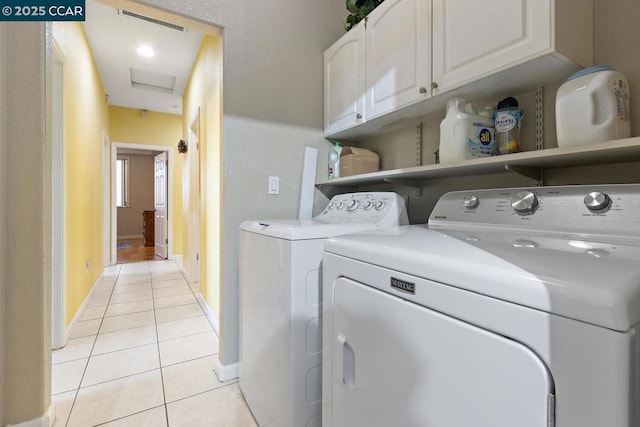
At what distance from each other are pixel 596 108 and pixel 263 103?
5.11ft

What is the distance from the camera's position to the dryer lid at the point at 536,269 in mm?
404

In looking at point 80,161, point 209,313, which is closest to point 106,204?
A: point 80,161

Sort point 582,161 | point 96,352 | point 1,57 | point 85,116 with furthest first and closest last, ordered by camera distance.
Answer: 1. point 85,116
2. point 96,352
3. point 1,57
4. point 582,161

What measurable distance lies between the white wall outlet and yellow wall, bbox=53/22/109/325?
1665 millimetres

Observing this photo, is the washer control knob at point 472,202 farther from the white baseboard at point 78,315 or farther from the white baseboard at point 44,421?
the white baseboard at point 78,315

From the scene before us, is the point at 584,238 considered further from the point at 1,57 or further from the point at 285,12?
the point at 1,57

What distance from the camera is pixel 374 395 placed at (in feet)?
2.42

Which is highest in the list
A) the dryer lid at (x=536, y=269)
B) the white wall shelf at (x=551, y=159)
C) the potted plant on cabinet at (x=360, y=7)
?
the potted plant on cabinet at (x=360, y=7)

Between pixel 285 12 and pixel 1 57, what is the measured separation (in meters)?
1.44

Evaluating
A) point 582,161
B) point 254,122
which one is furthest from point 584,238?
point 254,122

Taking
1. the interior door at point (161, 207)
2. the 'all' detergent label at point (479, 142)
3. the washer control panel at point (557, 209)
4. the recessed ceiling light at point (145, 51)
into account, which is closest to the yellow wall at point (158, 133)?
the interior door at point (161, 207)

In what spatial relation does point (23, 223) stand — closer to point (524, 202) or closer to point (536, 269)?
point (536, 269)

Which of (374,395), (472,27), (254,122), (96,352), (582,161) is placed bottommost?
(96,352)

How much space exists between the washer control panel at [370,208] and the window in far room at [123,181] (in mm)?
8290
